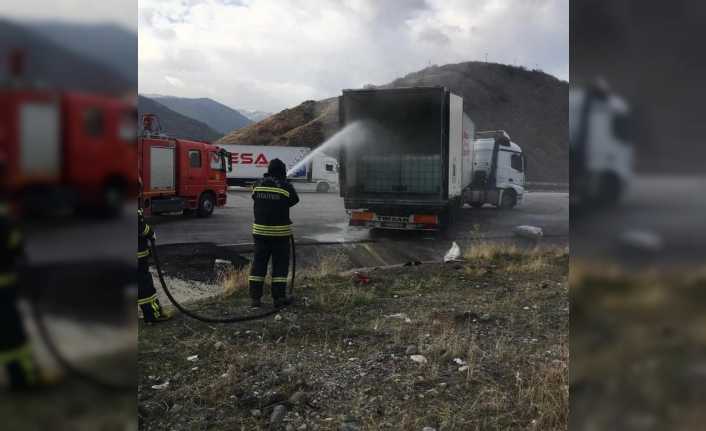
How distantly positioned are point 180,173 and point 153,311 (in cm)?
480

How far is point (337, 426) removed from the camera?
268 cm

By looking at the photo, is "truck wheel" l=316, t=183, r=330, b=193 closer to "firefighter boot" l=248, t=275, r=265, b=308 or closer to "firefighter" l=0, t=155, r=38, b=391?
"firefighter boot" l=248, t=275, r=265, b=308

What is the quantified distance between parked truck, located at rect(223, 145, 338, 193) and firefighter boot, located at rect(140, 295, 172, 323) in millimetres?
5213

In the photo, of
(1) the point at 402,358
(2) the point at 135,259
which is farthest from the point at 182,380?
(2) the point at 135,259

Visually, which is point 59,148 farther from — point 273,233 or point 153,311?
point 273,233

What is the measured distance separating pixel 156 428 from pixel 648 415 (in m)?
2.38

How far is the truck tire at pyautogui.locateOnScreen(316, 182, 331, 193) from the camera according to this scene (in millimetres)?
9617

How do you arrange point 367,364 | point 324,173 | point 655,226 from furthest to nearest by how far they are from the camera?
point 324,173
point 367,364
point 655,226

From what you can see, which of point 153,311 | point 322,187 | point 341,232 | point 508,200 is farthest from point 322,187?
point 153,311

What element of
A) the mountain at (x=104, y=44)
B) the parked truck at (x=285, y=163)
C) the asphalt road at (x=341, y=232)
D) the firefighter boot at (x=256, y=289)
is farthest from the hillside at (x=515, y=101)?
the mountain at (x=104, y=44)

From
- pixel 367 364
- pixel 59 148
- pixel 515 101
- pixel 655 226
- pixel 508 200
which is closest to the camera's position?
pixel 59 148

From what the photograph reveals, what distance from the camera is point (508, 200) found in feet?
36.0

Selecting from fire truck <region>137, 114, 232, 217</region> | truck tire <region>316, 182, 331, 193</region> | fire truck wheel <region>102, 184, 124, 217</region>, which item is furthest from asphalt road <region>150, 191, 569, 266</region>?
fire truck wheel <region>102, 184, 124, 217</region>

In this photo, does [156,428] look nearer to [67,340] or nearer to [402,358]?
[402,358]
